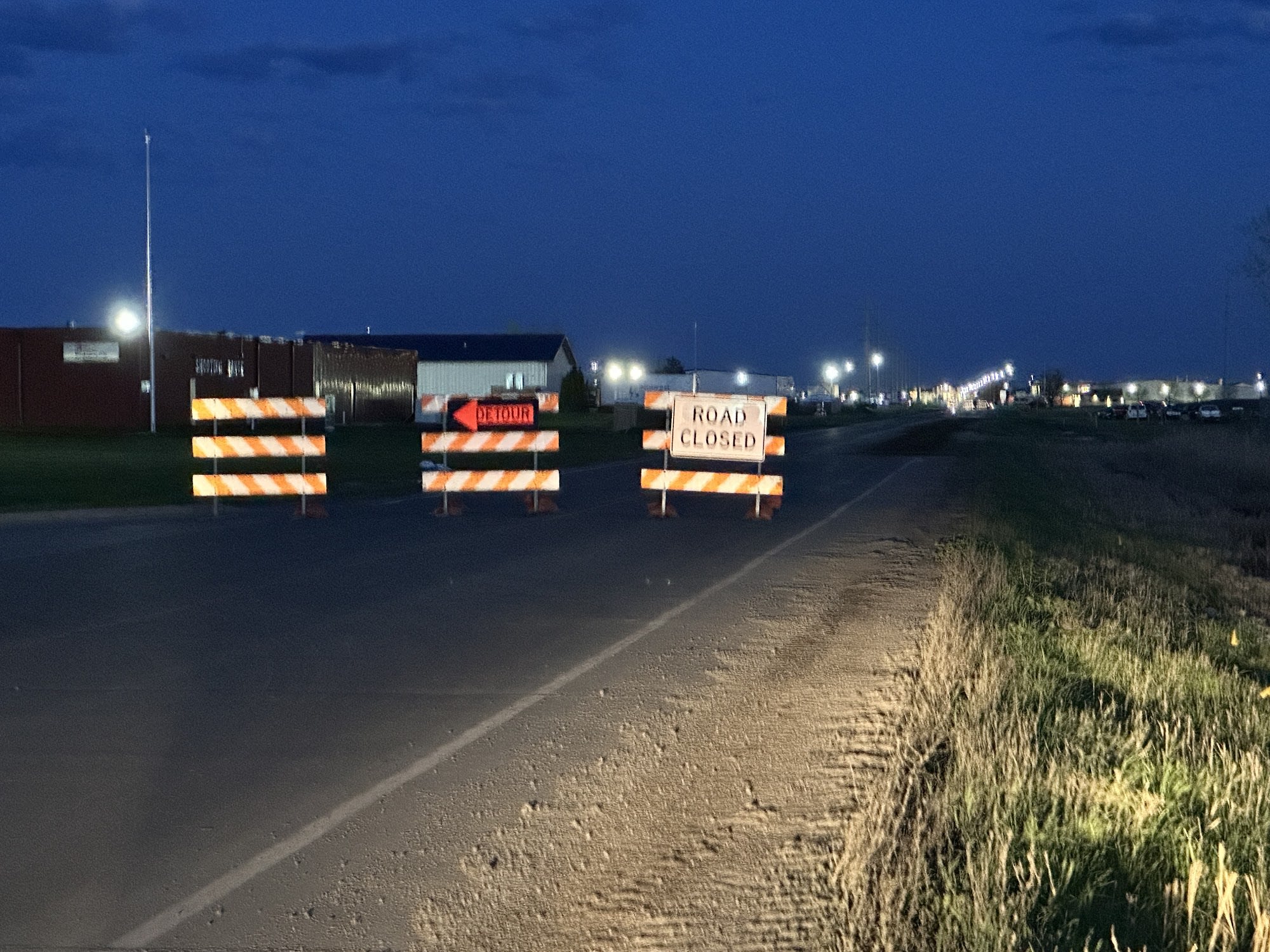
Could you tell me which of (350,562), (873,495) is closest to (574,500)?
(873,495)

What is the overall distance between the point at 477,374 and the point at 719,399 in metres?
80.7

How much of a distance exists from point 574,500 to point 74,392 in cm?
2877

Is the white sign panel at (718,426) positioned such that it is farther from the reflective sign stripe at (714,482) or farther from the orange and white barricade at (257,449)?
the orange and white barricade at (257,449)

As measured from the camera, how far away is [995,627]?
10.1 metres

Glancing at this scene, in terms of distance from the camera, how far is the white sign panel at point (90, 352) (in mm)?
44875

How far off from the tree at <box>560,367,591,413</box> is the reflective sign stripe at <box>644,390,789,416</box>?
227 ft

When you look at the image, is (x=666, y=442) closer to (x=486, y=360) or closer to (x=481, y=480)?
(x=481, y=480)

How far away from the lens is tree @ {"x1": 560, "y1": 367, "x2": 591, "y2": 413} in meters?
89.4

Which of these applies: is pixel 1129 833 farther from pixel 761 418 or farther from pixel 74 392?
pixel 74 392

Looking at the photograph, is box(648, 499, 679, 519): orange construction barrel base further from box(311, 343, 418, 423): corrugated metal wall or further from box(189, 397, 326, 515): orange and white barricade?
box(311, 343, 418, 423): corrugated metal wall

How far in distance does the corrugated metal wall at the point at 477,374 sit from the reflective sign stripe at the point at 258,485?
77173mm

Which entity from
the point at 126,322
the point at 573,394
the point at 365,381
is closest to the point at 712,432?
the point at 126,322

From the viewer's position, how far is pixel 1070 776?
6125mm

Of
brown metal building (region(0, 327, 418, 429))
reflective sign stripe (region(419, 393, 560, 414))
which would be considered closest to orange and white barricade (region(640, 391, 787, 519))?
reflective sign stripe (region(419, 393, 560, 414))
